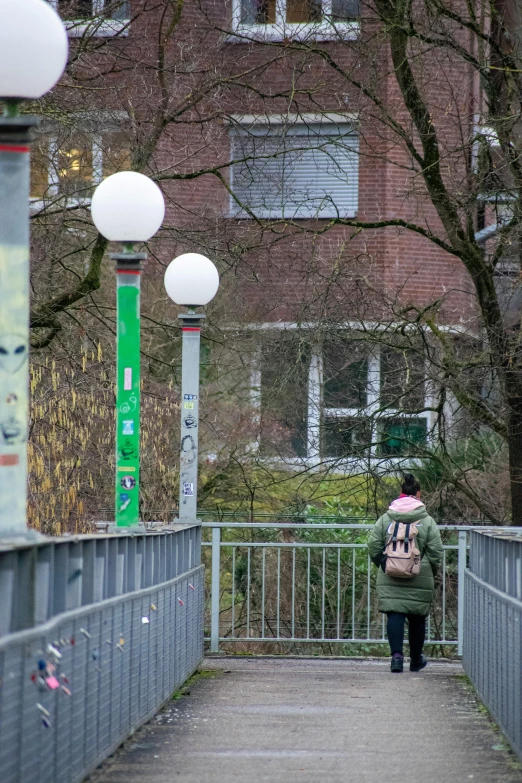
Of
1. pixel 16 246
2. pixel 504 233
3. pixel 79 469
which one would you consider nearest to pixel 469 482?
pixel 504 233

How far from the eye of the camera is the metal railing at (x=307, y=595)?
12.6 m

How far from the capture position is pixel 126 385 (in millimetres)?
8102

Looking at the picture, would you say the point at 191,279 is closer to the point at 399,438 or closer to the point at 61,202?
the point at 61,202

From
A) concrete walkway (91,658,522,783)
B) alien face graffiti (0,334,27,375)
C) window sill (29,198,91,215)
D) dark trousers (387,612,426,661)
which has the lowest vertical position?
concrete walkway (91,658,522,783)

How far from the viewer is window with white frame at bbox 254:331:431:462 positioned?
15.9 m

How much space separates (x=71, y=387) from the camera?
45.0ft

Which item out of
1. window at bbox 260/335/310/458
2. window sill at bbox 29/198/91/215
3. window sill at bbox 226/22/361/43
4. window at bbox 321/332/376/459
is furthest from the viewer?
window at bbox 260/335/310/458

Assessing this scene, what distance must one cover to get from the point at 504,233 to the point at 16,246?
32.0 feet

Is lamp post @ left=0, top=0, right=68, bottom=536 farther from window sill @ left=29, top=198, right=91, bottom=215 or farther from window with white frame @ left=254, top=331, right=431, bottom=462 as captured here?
window with white frame @ left=254, top=331, right=431, bottom=462

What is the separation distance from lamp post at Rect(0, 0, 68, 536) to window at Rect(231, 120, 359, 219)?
28.6 ft

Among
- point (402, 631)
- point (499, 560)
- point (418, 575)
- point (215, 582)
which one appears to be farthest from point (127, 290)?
point (215, 582)

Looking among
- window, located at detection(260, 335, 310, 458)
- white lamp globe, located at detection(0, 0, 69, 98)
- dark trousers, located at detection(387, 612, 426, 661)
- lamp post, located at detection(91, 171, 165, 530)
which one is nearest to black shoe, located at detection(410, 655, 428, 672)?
dark trousers, located at detection(387, 612, 426, 661)

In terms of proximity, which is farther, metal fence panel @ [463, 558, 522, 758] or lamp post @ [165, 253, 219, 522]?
lamp post @ [165, 253, 219, 522]

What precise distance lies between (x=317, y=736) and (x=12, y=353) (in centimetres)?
311
